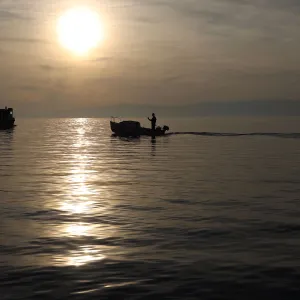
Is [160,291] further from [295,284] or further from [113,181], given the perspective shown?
[113,181]

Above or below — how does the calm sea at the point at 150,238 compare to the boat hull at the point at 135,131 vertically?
below

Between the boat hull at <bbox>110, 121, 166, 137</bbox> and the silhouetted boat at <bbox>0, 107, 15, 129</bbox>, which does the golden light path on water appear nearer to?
the boat hull at <bbox>110, 121, 166, 137</bbox>

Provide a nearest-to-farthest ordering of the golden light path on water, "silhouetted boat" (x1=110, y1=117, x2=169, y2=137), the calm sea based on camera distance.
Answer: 1. the calm sea
2. the golden light path on water
3. "silhouetted boat" (x1=110, y1=117, x2=169, y2=137)

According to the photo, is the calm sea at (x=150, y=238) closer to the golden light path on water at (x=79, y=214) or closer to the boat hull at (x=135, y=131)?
the golden light path on water at (x=79, y=214)

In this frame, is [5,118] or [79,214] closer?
[79,214]

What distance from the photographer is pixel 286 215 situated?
18.7 m

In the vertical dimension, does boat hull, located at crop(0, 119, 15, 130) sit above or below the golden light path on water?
above

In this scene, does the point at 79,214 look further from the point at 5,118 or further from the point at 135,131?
the point at 5,118

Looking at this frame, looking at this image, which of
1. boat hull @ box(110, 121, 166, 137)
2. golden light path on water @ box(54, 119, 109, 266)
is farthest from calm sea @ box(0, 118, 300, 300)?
boat hull @ box(110, 121, 166, 137)

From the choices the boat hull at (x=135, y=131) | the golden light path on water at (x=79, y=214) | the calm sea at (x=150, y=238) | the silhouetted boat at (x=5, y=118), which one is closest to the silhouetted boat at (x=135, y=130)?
the boat hull at (x=135, y=131)

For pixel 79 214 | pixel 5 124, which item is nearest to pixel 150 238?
pixel 79 214

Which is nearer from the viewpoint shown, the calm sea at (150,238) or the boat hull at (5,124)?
the calm sea at (150,238)

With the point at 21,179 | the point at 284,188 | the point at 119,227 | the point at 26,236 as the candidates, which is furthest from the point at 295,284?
the point at 21,179

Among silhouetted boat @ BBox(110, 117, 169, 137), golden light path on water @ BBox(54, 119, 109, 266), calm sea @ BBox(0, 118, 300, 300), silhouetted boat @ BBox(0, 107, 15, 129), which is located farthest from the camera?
silhouetted boat @ BBox(0, 107, 15, 129)
